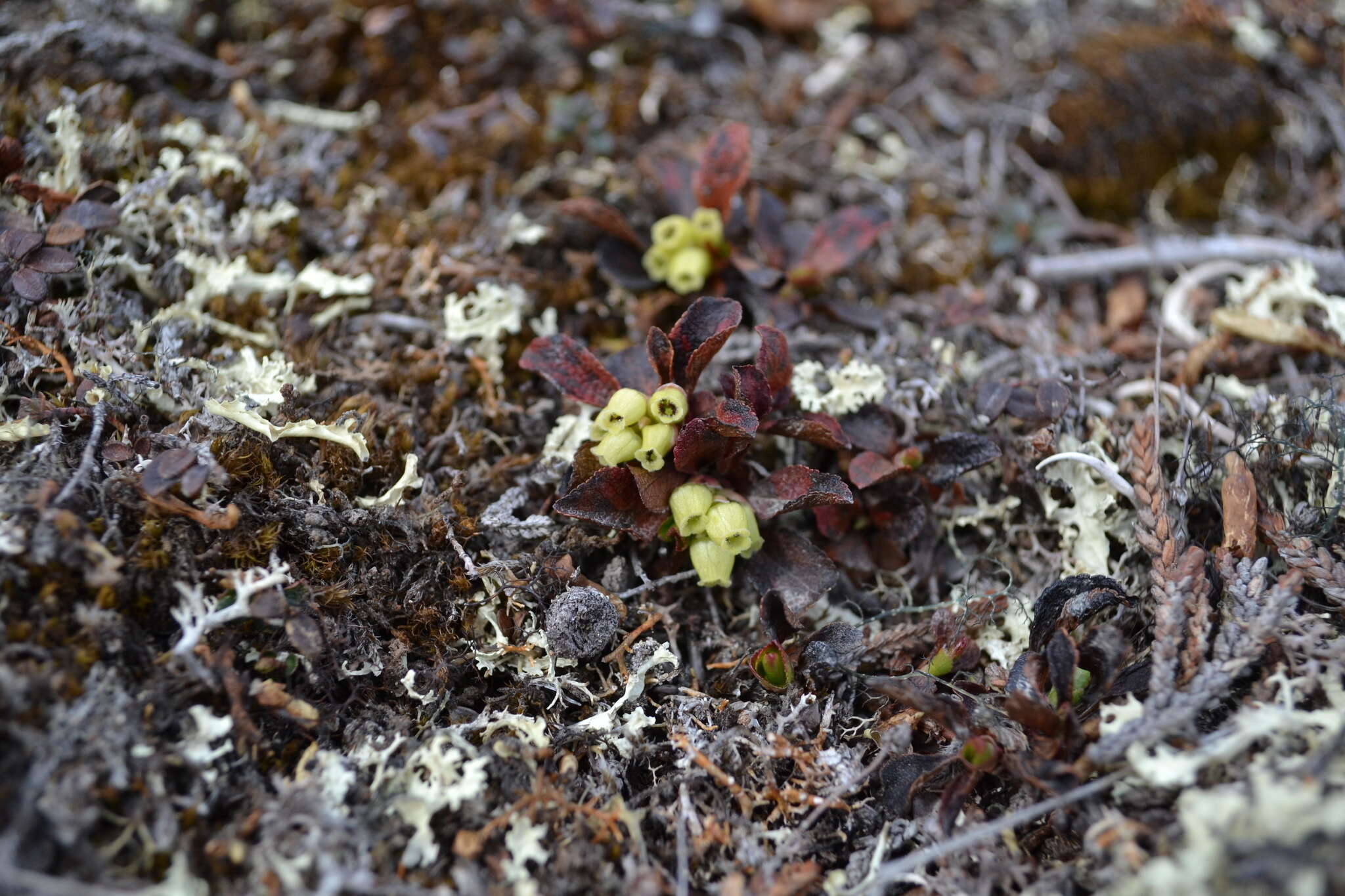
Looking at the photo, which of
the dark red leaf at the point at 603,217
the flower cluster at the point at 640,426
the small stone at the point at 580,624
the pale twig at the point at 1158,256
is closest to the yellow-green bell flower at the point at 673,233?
the dark red leaf at the point at 603,217

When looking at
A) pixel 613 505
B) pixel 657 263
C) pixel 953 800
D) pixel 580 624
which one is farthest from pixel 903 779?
pixel 657 263

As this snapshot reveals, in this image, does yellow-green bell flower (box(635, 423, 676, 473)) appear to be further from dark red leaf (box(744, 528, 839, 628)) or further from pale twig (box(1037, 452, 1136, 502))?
pale twig (box(1037, 452, 1136, 502))

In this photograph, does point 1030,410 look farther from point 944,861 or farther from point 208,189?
point 208,189

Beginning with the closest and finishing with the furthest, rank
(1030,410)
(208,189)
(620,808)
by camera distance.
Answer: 1. (620,808)
2. (1030,410)
3. (208,189)

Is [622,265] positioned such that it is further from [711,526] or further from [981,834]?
[981,834]

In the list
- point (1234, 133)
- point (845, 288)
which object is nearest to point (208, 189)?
point (845, 288)

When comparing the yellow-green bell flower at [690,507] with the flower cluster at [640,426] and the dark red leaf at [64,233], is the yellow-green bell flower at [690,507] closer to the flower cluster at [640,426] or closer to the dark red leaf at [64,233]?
the flower cluster at [640,426]
